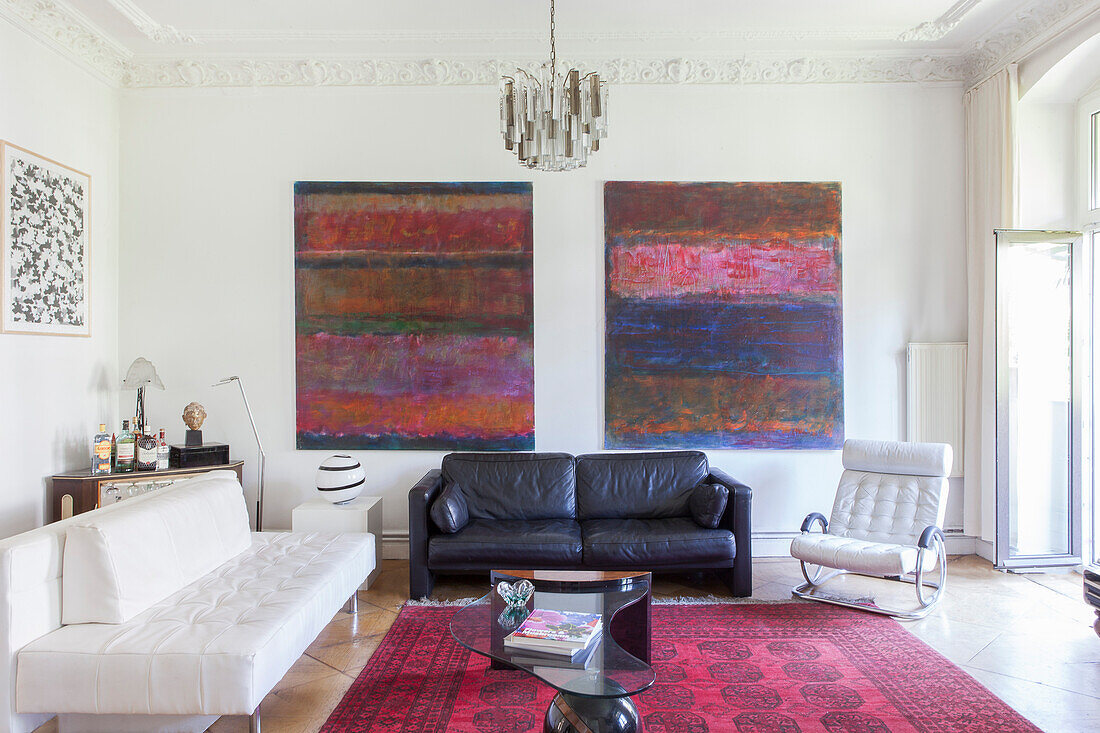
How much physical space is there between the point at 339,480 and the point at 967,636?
3.96 m

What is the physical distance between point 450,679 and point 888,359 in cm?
409

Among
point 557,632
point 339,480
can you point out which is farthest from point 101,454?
point 557,632

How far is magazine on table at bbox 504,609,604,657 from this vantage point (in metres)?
2.52

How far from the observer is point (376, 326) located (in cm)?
515

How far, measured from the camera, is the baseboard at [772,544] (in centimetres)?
518

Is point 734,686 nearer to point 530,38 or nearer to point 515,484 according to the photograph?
point 515,484

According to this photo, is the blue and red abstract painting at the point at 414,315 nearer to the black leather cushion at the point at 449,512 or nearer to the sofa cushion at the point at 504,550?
the black leather cushion at the point at 449,512

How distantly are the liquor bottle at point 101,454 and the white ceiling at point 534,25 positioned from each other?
2.87 metres

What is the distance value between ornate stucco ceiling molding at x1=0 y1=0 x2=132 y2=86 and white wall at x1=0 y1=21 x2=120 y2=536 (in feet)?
0.26

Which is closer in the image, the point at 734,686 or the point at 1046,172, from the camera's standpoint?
the point at 734,686

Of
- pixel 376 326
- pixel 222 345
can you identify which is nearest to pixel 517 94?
pixel 376 326

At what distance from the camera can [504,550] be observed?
4.17 metres

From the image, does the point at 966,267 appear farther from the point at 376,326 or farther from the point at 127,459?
the point at 127,459

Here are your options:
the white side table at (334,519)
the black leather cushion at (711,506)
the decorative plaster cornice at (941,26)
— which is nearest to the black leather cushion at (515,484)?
the white side table at (334,519)
